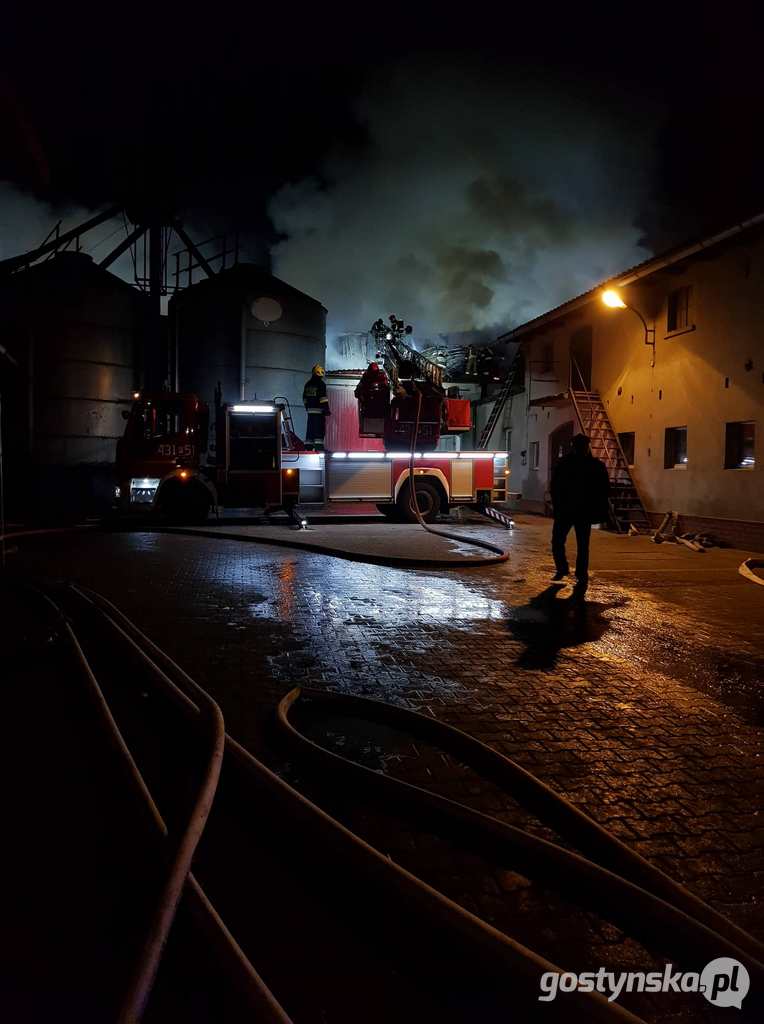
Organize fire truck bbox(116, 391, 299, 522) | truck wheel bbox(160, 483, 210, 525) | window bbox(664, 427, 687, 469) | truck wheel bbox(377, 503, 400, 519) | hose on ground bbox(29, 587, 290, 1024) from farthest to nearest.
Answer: truck wheel bbox(377, 503, 400, 519), window bbox(664, 427, 687, 469), truck wheel bbox(160, 483, 210, 525), fire truck bbox(116, 391, 299, 522), hose on ground bbox(29, 587, 290, 1024)

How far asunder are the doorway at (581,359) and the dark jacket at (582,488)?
1132 cm

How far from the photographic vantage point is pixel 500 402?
962 inches

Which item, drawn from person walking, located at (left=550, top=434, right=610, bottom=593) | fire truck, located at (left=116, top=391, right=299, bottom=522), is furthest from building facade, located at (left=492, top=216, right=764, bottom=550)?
fire truck, located at (left=116, top=391, right=299, bottom=522)

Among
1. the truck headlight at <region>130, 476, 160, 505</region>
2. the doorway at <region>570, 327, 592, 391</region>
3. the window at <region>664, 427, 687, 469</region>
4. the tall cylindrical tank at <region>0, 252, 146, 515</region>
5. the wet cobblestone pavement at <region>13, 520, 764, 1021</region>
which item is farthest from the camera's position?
the tall cylindrical tank at <region>0, 252, 146, 515</region>

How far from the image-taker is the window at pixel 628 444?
664 inches

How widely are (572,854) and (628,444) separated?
16280mm

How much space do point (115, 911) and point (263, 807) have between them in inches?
24.3

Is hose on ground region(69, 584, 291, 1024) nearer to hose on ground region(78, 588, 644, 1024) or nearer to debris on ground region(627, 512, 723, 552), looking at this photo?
hose on ground region(78, 588, 644, 1024)

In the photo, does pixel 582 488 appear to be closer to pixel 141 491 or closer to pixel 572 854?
pixel 572 854

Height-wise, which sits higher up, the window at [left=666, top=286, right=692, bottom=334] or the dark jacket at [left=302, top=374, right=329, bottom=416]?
the window at [left=666, top=286, right=692, bottom=334]

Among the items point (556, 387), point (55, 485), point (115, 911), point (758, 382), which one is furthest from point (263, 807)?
point (55, 485)

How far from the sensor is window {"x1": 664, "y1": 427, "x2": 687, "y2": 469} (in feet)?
50.0

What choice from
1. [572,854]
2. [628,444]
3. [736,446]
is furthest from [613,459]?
[572,854]

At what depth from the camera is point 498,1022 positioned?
1.68 meters
